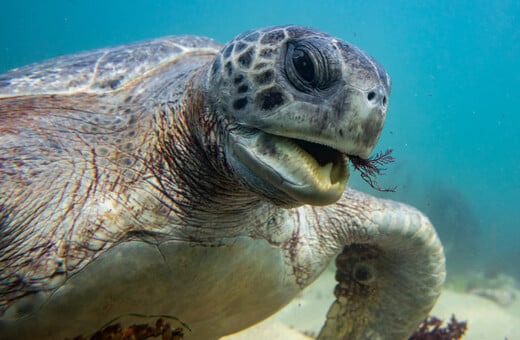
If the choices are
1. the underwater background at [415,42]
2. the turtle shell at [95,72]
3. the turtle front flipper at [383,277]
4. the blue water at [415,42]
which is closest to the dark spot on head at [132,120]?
the turtle shell at [95,72]

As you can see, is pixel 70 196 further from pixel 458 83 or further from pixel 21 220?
pixel 458 83

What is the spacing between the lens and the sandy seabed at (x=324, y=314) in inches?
136

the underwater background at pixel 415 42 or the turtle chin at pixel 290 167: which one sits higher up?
the underwater background at pixel 415 42

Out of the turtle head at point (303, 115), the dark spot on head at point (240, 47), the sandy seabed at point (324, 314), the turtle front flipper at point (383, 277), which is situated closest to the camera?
the turtle head at point (303, 115)

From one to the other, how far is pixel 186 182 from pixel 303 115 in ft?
2.67

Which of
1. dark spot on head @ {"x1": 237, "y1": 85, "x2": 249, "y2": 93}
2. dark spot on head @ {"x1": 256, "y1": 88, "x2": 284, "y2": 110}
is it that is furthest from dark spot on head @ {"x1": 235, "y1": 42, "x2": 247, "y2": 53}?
dark spot on head @ {"x1": 256, "y1": 88, "x2": 284, "y2": 110}

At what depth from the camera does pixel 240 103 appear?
1475 millimetres

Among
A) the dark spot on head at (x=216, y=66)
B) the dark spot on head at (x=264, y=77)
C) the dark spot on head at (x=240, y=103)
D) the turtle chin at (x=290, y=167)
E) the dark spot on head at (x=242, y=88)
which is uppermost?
the dark spot on head at (x=216, y=66)

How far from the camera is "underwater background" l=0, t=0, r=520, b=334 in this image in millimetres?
74500

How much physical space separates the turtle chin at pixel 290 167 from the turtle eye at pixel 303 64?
26 centimetres

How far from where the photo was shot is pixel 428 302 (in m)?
2.86

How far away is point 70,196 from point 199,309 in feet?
3.30

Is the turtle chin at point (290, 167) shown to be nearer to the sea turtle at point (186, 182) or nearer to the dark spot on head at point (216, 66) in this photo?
the sea turtle at point (186, 182)

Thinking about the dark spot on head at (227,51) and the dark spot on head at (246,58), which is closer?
the dark spot on head at (246,58)
